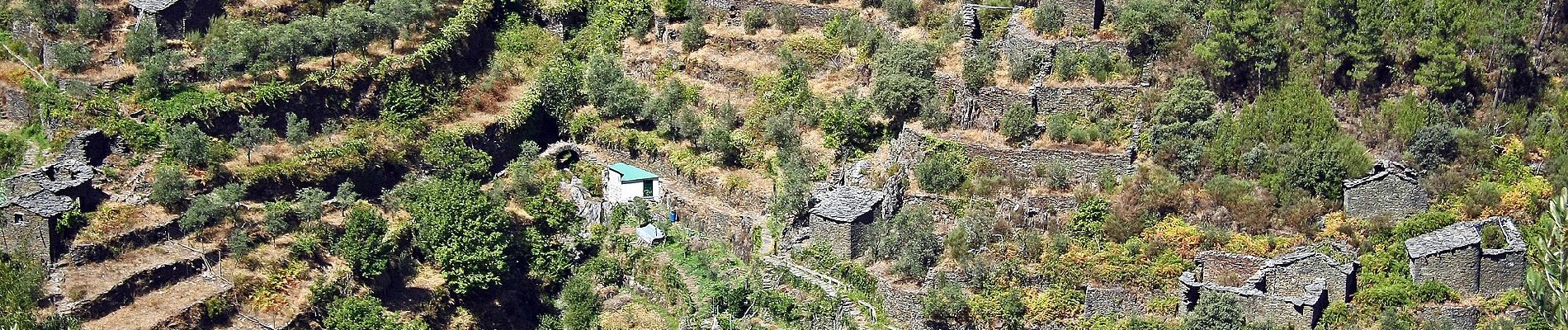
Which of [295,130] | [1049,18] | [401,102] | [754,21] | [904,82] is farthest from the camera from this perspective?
[754,21]

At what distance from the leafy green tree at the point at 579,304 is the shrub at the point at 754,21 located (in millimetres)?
8758

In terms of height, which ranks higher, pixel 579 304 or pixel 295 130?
pixel 295 130

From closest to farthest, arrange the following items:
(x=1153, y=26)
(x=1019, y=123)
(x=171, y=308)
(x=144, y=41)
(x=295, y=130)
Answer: (x=171, y=308)
(x=1019, y=123)
(x=1153, y=26)
(x=295, y=130)
(x=144, y=41)

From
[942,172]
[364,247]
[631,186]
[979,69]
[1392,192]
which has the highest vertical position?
[979,69]

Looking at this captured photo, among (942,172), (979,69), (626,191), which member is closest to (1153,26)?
(979,69)

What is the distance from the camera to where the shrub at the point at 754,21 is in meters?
58.5

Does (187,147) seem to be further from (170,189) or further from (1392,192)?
(1392,192)

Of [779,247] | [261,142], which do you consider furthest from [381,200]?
[779,247]

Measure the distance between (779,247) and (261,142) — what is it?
13356 mm

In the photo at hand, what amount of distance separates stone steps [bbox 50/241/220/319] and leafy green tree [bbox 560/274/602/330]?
26.6 feet

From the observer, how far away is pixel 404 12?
59.3 meters

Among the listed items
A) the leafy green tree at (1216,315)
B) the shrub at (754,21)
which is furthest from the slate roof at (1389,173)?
the shrub at (754,21)

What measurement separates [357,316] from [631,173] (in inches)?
325

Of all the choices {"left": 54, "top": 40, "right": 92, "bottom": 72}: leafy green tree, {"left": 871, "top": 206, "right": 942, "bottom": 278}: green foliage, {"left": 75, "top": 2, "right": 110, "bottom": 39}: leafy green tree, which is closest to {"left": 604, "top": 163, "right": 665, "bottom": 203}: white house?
{"left": 871, "top": 206, "right": 942, "bottom": 278}: green foliage
